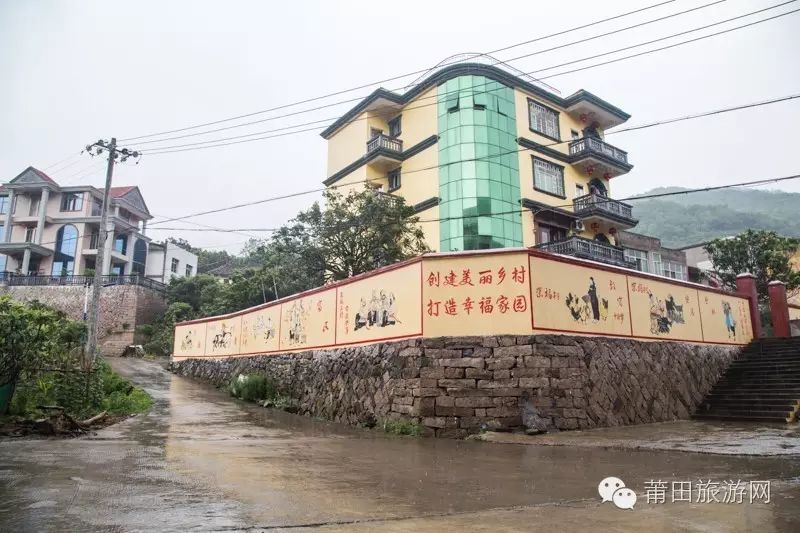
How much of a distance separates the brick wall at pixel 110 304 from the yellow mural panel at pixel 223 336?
553 inches

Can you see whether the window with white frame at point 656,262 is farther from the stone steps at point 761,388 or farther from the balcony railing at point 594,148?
the stone steps at point 761,388

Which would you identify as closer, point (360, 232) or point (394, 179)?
point (360, 232)

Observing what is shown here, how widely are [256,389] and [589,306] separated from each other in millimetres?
10320

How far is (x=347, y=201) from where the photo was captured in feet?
70.0

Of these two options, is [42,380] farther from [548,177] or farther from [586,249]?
[548,177]

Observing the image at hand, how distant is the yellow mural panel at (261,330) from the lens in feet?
55.1

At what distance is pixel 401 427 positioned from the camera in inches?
398

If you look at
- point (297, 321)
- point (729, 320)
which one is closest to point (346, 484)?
point (297, 321)

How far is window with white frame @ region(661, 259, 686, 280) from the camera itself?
32.0 m

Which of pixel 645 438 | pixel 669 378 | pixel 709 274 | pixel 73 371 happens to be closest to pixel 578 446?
pixel 645 438

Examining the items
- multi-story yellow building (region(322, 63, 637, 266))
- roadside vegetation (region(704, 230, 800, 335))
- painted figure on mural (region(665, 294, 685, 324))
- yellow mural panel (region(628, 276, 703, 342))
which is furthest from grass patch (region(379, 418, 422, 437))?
roadside vegetation (region(704, 230, 800, 335))

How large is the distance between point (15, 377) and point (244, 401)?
727 cm

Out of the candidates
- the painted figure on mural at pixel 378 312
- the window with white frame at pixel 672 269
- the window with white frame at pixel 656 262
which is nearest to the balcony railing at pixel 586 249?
the window with white frame at pixel 656 262

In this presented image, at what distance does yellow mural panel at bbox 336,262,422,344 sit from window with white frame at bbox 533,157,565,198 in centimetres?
1678
